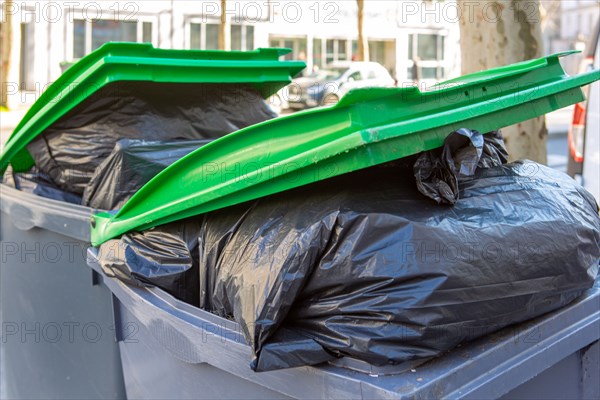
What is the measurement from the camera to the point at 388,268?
1521 mm

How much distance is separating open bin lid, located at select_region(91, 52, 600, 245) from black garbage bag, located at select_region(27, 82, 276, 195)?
82cm

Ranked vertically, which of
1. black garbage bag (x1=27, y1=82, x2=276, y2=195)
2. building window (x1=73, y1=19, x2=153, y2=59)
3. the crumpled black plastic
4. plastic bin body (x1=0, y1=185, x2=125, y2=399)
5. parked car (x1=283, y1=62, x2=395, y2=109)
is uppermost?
building window (x1=73, y1=19, x2=153, y2=59)

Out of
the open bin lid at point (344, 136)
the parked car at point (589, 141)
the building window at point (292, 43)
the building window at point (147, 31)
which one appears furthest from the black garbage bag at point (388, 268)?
the building window at point (292, 43)

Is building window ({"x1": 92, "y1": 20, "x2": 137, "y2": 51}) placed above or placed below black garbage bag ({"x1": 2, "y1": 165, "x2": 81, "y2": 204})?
above

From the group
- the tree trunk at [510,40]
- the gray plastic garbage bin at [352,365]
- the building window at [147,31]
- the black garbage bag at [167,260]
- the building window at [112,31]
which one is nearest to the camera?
the gray plastic garbage bin at [352,365]

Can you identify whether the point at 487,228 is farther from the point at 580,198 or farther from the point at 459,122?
the point at 580,198

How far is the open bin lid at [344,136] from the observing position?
151cm

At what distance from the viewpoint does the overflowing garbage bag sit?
1516 millimetres

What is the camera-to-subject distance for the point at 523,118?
1781 millimetres

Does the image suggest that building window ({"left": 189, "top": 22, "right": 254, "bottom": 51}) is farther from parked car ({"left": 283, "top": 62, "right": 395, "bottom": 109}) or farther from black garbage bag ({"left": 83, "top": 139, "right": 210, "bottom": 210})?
black garbage bag ({"left": 83, "top": 139, "right": 210, "bottom": 210})

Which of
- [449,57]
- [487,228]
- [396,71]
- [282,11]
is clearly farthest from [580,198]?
[449,57]

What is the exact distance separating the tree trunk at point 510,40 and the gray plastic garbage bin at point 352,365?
2743 mm

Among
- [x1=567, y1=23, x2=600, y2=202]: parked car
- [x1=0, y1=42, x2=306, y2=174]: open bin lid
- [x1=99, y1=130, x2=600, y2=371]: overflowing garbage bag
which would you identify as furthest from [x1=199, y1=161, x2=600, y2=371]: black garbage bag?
[x1=567, y1=23, x2=600, y2=202]: parked car

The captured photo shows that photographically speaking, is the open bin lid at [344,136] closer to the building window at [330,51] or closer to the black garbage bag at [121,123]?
the black garbage bag at [121,123]
